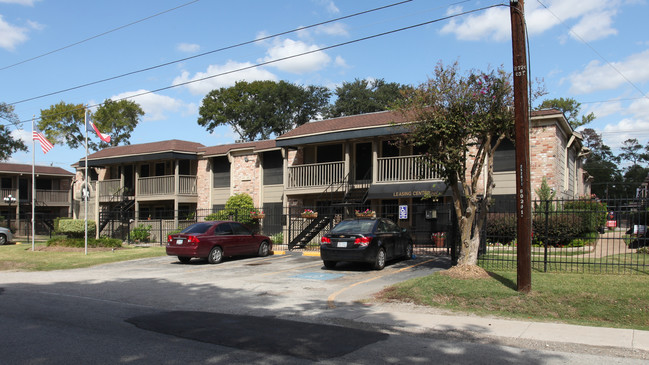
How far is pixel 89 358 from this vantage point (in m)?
5.77

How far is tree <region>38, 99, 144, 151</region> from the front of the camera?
176 feet

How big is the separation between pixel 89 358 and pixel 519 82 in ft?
28.2

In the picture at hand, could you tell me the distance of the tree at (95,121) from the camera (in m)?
53.7

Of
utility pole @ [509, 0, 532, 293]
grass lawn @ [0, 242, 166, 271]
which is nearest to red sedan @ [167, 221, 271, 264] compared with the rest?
grass lawn @ [0, 242, 166, 271]

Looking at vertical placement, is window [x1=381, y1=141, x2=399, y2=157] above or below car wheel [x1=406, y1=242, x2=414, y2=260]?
above

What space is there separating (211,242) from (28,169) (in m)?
35.2

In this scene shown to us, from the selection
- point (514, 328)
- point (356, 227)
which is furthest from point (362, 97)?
point (514, 328)

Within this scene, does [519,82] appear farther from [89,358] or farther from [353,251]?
[89,358]

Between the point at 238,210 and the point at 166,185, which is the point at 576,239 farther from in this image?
the point at 166,185

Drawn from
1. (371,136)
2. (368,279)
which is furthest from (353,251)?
(371,136)

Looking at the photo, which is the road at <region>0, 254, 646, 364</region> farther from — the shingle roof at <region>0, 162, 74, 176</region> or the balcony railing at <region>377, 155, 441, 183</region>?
the shingle roof at <region>0, 162, 74, 176</region>

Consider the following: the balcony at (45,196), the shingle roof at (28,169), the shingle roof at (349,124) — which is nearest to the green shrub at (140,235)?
the shingle roof at (349,124)

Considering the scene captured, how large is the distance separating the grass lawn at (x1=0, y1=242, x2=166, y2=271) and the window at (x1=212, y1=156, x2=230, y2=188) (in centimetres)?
823

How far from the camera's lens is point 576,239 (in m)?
17.7
